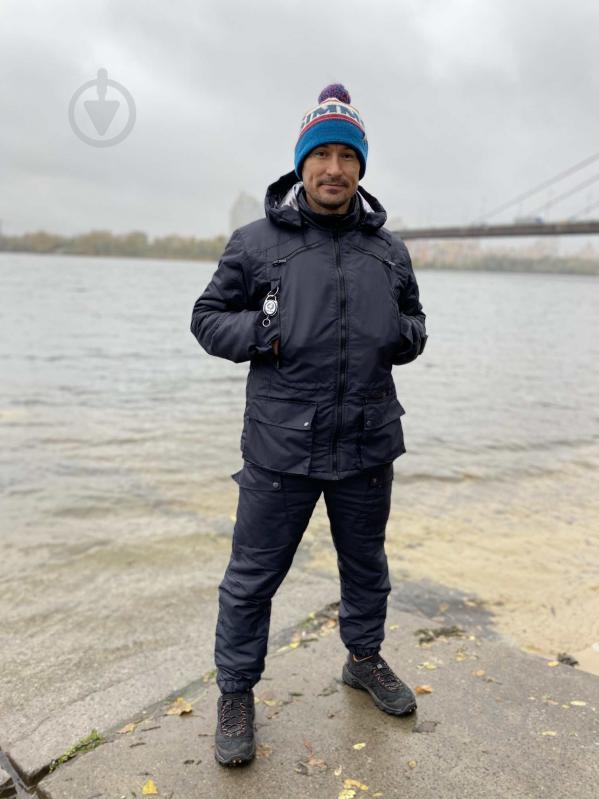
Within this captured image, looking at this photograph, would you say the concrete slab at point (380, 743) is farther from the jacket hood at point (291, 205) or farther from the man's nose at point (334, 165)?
the man's nose at point (334, 165)

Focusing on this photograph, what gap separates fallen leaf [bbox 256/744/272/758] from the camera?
2.41 metres

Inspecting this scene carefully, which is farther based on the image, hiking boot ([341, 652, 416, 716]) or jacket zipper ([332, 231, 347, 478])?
hiking boot ([341, 652, 416, 716])

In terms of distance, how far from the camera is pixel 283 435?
7.79 feet

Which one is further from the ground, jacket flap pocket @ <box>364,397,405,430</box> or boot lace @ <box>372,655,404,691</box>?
jacket flap pocket @ <box>364,397,405,430</box>

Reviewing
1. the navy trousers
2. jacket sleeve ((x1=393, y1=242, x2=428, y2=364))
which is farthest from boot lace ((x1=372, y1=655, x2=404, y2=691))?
jacket sleeve ((x1=393, y1=242, x2=428, y2=364))

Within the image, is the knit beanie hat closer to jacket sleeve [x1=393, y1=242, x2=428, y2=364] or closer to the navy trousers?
jacket sleeve [x1=393, y1=242, x2=428, y2=364]

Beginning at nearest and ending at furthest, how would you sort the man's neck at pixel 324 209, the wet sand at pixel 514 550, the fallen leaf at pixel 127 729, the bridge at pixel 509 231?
1. the man's neck at pixel 324 209
2. the fallen leaf at pixel 127 729
3. the wet sand at pixel 514 550
4. the bridge at pixel 509 231

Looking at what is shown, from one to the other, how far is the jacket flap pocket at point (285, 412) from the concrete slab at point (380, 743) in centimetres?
113

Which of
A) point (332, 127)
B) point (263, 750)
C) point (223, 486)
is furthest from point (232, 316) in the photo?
point (223, 486)

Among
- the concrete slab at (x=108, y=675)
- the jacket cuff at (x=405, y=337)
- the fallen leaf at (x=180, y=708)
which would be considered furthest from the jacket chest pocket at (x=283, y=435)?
the concrete slab at (x=108, y=675)

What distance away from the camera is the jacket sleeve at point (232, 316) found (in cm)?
237

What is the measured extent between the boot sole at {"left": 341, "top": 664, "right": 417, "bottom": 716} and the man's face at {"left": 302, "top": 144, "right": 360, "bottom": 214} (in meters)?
1.81

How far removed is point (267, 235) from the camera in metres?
2.45

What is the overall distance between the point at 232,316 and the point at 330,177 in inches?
23.0
